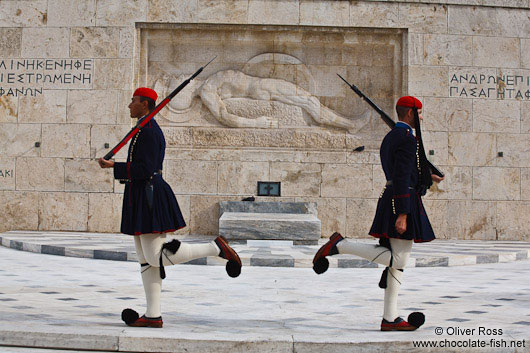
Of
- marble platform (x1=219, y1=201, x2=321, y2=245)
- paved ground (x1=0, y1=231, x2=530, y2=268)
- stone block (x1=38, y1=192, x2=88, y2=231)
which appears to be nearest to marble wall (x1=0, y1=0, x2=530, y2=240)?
stone block (x1=38, y1=192, x2=88, y2=231)

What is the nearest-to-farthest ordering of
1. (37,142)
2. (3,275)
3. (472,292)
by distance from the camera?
(472,292)
(3,275)
(37,142)

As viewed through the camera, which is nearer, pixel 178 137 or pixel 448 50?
pixel 448 50

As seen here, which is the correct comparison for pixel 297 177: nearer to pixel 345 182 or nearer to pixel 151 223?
pixel 345 182

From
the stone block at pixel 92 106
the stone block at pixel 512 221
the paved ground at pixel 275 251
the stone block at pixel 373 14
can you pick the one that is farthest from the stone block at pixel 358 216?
the stone block at pixel 92 106

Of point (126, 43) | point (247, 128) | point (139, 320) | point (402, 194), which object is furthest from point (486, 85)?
point (139, 320)

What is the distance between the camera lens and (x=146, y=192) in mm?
4578

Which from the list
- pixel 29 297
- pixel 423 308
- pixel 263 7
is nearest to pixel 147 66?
pixel 263 7

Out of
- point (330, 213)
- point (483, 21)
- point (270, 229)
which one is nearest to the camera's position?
point (270, 229)

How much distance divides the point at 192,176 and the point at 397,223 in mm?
8629

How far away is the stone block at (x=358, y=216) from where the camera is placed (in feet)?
41.9

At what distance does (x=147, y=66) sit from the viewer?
13.3 metres

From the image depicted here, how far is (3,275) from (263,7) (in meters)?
7.48

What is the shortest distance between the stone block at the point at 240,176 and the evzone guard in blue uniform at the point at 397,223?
8050 mm

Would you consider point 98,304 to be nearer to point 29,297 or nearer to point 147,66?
point 29,297
